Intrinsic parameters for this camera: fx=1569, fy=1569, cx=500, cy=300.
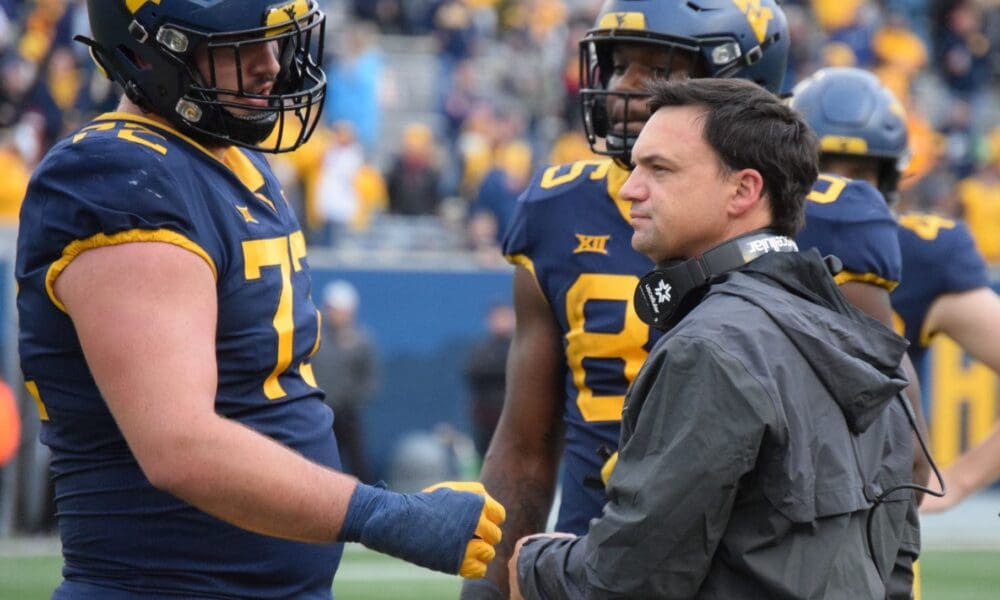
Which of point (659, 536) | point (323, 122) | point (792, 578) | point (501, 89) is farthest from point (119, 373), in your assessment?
point (501, 89)

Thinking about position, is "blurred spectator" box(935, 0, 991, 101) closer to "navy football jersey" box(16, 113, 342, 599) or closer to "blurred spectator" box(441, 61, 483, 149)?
"blurred spectator" box(441, 61, 483, 149)

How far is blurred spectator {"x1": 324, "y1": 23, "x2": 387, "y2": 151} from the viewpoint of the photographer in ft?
51.6

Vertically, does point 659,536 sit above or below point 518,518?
above

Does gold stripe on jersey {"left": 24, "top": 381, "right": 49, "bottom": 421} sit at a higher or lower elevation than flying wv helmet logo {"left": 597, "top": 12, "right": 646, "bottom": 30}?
lower

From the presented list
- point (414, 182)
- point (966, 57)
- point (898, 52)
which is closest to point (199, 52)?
point (414, 182)

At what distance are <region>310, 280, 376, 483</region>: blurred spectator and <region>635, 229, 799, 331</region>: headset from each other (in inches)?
336

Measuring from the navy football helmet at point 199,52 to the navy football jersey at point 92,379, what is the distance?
0.07 meters

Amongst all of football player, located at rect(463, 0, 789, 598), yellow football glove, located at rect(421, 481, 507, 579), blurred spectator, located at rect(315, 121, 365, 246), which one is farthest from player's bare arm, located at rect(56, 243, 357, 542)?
blurred spectator, located at rect(315, 121, 365, 246)

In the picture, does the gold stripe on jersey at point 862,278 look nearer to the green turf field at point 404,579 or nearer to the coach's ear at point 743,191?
the coach's ear at point 743,191

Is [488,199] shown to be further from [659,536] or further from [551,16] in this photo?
[659,536]

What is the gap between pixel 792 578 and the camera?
2.36 m

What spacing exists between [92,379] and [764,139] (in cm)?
122

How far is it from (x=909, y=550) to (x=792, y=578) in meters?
0.51

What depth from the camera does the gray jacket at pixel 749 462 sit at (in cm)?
235
